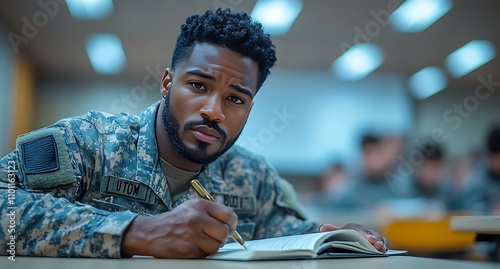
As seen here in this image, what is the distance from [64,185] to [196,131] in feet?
1.10

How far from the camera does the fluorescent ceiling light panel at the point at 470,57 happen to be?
7062 millimetres

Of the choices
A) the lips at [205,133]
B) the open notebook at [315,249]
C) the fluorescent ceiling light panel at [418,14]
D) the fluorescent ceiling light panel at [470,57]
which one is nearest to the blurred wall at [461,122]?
the fluorescent ceiling light panel at [470,57]

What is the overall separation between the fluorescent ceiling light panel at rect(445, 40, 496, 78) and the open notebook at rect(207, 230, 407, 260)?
6395 millimetres

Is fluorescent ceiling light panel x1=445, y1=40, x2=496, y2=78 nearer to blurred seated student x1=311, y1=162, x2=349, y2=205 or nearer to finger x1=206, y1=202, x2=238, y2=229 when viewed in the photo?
blurred seated student x1=311, y1=162, x2=349, y2=205

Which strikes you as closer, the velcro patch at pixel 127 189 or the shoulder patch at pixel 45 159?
the shoulder patch at pixel 45 159

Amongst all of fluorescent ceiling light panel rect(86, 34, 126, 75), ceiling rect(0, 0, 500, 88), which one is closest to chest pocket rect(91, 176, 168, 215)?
ceiling rect(0, 0, 500, 88)

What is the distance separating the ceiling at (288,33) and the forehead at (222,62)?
2.16 meters

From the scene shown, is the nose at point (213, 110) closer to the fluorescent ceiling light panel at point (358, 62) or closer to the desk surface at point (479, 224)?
the desk surface at point (479, 224)

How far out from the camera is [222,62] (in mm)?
1408

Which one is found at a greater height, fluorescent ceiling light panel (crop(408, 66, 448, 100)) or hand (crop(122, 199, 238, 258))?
fluorescent ceiling light panel (crop(408, 66, 448, 100))

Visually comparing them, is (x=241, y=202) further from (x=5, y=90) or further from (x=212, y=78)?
(x=5, y=90)

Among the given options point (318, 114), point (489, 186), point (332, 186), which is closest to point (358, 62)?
point (318, 114)

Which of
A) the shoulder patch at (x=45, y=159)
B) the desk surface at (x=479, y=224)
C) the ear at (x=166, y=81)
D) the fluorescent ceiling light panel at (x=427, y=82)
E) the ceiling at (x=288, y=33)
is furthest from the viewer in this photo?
the fluorescent ceiling light panel at (x=427, y=82)

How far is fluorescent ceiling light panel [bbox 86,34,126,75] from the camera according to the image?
5602mm
